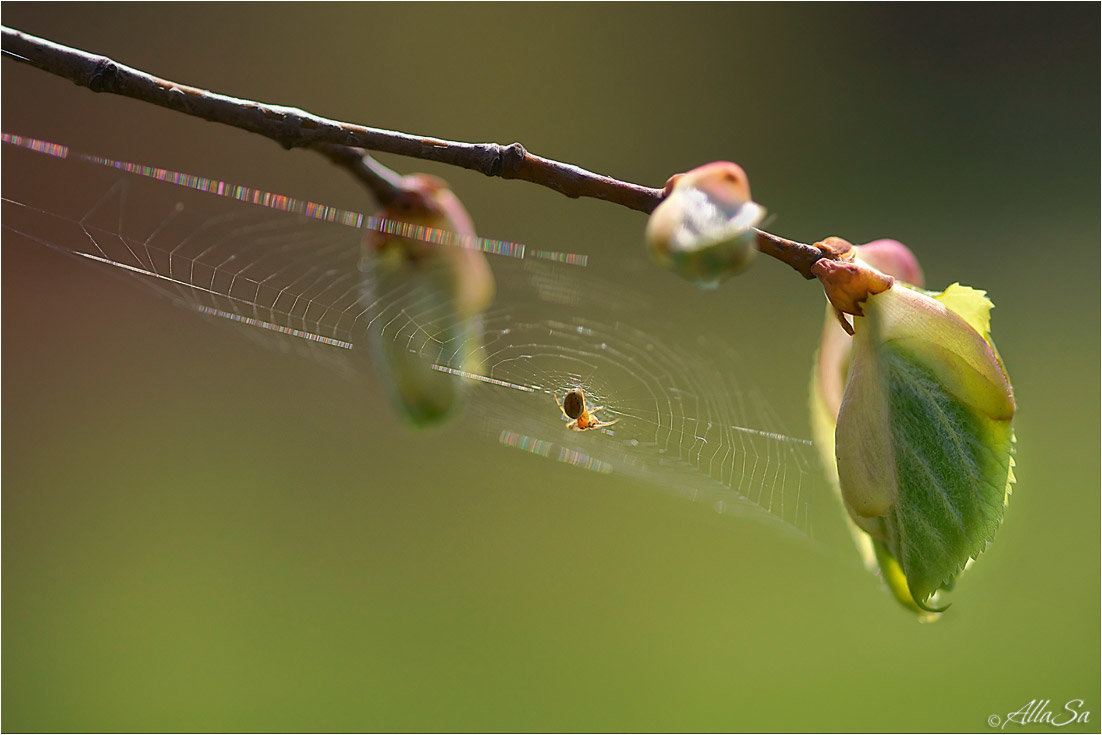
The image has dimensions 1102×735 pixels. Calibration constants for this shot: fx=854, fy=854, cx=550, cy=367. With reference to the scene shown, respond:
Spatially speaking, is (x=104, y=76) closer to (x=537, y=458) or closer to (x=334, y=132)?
(x=334, y=132)

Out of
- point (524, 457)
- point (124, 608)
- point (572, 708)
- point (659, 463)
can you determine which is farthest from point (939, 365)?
point (124, 608)

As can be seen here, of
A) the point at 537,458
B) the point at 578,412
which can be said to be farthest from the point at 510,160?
the point at 537,458

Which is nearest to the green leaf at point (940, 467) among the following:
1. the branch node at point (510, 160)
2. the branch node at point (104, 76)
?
the branch node at point (510, 160)

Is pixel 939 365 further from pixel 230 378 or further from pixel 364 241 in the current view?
pixel 230 378

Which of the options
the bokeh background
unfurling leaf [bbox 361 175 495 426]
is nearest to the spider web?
unfurling leaf [bbox 361 175 495 426]

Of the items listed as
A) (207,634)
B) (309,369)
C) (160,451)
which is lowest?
(207,634)

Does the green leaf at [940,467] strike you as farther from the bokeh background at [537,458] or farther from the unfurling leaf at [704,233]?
the bokeh background at [537,458]
